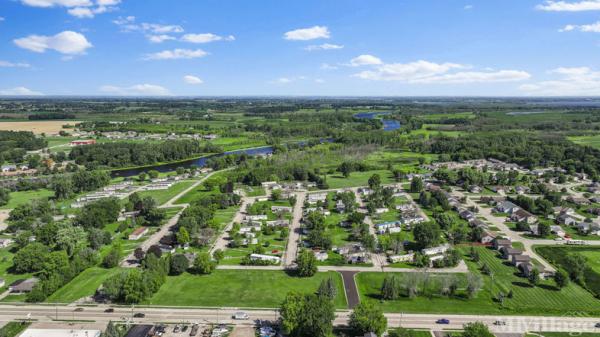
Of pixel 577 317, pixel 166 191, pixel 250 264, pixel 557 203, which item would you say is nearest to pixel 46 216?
pixel 166 191

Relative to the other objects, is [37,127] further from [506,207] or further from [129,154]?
[506,207]

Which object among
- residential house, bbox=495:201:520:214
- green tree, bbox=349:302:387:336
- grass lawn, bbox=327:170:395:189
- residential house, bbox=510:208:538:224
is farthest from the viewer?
grass lawn, bbox=327:170:395:189

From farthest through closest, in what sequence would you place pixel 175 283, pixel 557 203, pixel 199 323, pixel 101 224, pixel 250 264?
pixel 557 203
pixel 101 224
pixel 250 264
pixel 175 283
pixel 199 323

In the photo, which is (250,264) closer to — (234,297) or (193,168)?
(234,297)

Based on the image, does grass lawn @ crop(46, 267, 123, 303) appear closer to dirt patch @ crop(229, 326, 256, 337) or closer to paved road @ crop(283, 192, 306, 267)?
dirt patch @ crop(229, 326, 256, 337)

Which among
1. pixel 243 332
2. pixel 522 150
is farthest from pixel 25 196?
pixel 522 150

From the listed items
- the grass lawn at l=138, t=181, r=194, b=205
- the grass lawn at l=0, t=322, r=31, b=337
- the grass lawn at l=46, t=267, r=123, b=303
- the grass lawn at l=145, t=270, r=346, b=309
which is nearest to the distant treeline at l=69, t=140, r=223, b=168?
the grass lawn at l=138, t=181, r=194, b=205
